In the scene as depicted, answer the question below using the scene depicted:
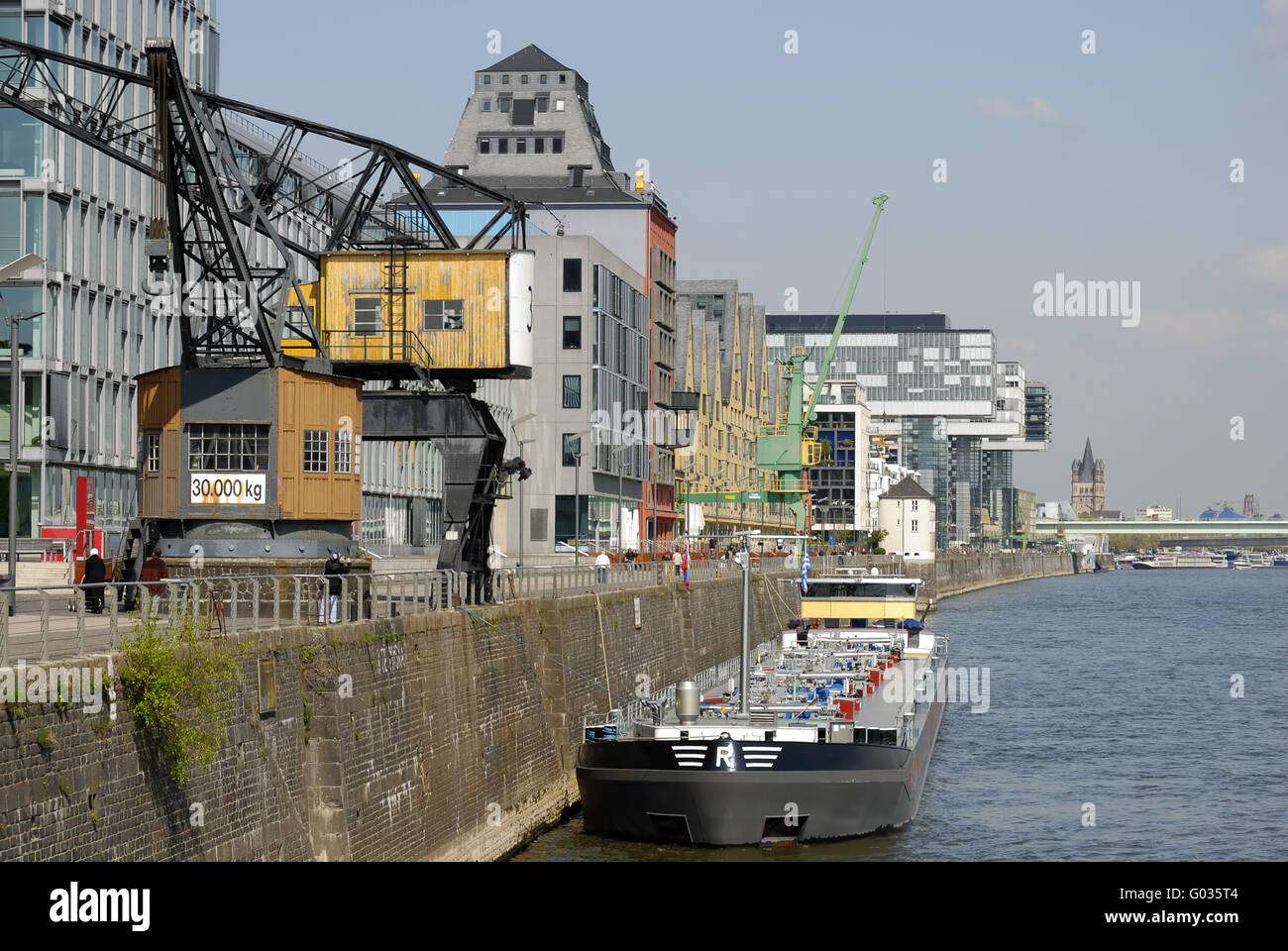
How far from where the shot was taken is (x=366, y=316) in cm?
4091

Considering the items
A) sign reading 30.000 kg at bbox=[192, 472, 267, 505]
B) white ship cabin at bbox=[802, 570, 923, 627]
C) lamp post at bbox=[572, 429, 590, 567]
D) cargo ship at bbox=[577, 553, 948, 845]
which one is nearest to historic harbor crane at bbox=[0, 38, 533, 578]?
sign reading 30.000 kg at bbox=[192, 472, 267, 505]

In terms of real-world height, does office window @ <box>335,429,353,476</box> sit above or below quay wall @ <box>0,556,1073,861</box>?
above

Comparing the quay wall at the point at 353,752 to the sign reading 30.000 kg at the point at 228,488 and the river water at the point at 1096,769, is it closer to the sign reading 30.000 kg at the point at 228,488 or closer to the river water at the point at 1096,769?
the river water at the point at 1096,769

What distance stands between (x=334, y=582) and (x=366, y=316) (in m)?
12.2

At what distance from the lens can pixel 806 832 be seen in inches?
1286

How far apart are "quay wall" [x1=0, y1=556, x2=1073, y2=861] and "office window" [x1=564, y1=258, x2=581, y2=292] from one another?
5215cm

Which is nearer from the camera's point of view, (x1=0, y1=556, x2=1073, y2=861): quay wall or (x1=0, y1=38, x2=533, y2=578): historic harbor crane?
(x1=0, y1=556, x2=1073, y2=861): quay wall

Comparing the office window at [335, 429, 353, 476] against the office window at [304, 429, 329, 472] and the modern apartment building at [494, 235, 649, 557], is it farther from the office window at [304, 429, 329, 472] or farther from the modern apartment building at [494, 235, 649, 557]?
the modern apartment building at [494, 235, 649, 557]

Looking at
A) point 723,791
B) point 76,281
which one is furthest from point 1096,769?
point 76,281

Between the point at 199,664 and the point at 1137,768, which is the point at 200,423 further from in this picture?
the point at 1137,768

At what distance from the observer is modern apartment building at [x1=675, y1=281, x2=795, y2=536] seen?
128 metres

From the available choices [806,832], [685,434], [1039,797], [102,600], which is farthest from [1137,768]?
[685,434]

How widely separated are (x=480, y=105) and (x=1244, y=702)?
342ft

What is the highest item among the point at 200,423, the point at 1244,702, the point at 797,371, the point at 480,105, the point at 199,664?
the point at 480,105
